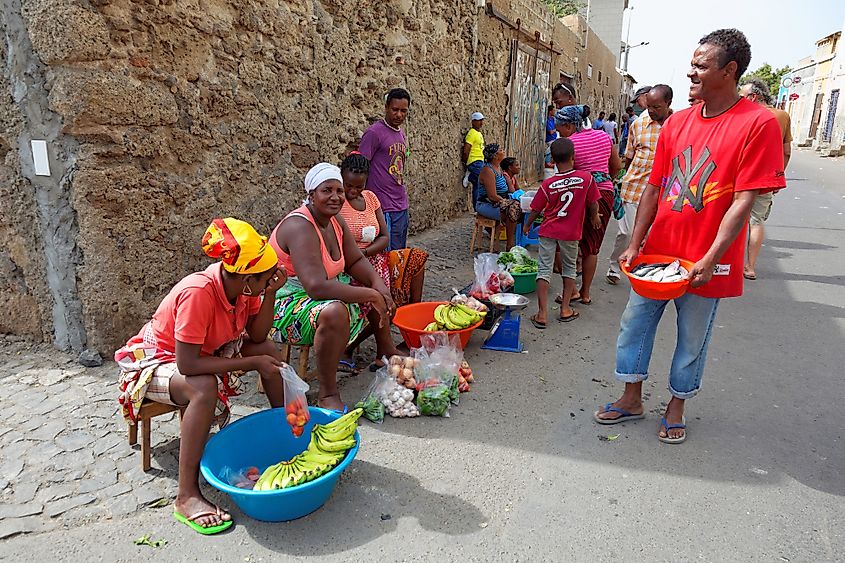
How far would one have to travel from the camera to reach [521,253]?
6023 millimetres

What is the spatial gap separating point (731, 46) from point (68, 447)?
3.88m

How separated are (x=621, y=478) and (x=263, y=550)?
1768 millimetres

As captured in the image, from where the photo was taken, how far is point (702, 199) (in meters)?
2.82

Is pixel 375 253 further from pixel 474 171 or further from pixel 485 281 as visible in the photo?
pixel 474 171

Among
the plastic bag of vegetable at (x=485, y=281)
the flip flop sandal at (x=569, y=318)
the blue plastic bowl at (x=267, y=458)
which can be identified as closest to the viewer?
the blue plastic bowl at (x=267, y=458)

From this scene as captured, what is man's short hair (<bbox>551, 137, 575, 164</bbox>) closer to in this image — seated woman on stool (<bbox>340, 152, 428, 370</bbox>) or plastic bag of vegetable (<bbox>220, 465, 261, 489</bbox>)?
seated woman on stool (<bbox>340, 152, 428, 370</bbox>)

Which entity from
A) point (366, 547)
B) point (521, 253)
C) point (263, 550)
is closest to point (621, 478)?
point (366, 547)

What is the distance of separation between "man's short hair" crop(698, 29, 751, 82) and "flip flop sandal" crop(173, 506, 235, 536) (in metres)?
3.08

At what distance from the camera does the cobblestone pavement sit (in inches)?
100

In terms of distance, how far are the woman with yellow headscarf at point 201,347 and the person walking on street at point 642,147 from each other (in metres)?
3.80

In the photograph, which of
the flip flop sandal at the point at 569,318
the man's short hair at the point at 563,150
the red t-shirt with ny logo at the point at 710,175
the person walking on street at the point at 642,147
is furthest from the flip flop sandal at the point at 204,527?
the person walking on street at the point at 642,147

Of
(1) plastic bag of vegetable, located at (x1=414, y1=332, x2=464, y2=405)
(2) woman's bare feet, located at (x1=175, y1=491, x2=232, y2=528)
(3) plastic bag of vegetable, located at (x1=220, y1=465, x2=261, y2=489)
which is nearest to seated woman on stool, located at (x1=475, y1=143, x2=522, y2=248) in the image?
(1) plastic bag of vegetable, located at (x1=414, y1=332, x2=464, y2=405)

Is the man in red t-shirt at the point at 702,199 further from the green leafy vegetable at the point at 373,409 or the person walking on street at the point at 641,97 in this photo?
the person walking on street at the point at 641,97

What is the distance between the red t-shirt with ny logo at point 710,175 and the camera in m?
2.60
